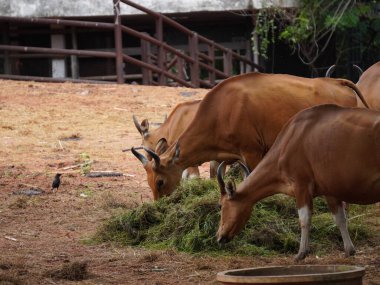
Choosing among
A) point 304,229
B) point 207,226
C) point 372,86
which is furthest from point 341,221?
point 372,86

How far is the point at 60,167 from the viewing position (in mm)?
16891

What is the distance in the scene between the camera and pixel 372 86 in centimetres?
1327

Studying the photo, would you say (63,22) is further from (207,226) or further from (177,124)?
(207,226)

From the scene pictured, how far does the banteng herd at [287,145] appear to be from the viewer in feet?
31.0

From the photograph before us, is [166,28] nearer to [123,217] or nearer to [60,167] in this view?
[60,167]

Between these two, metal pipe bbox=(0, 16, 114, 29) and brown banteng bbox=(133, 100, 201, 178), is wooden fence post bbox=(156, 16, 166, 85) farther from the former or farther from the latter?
brown banteng bbox=(133, 100, 201, 178)

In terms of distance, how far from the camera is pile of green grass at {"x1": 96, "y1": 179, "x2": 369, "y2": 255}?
1071 centimetres

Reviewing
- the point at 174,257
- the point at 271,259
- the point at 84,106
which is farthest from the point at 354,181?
the point at 84,106

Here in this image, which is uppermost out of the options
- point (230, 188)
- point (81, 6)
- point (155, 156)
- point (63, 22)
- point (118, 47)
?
point (81, 6)

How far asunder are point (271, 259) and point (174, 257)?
0.91 m

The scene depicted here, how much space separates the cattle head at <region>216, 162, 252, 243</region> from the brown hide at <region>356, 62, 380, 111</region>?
3.37m

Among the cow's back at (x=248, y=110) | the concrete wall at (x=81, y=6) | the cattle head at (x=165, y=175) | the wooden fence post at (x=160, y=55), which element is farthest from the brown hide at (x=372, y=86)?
the concrete wall at (x=81, y=6)

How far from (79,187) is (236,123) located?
3674 mm

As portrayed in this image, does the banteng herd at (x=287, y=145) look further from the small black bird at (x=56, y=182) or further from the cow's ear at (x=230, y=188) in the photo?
the small black bird at (x=56, y=182)
